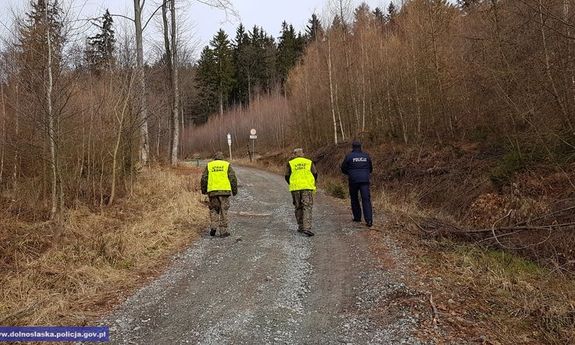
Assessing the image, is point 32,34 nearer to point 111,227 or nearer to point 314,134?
point 111,227

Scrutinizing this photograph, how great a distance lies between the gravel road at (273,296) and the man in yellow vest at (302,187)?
442 millimetres

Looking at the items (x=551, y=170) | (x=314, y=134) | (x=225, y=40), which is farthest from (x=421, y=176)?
(x=225, y=40)

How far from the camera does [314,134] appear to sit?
31.8 metres

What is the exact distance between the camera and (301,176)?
902 cm

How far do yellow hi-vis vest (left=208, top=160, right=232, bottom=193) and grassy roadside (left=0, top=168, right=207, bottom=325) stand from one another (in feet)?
3.80

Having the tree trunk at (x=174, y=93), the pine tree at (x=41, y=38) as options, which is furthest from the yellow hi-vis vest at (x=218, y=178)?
the tree trunk at (x=174, y=93)

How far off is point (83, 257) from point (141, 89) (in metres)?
7.58

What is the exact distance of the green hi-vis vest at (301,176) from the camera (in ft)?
29.4

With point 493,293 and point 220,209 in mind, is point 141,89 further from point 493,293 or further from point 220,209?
point 493,293

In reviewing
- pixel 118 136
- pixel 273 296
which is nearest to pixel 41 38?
pixel 118 136

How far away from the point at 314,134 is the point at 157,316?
27541mm

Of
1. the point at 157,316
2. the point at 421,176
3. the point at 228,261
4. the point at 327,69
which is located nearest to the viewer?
the point at 157,316

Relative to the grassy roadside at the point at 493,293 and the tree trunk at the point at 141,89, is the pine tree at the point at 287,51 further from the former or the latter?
the grassy roadside at the point at 493,293
